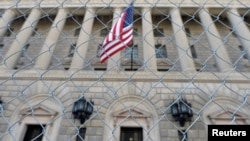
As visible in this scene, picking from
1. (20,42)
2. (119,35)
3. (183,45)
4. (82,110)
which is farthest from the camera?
(20,42)

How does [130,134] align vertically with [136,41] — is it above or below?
below

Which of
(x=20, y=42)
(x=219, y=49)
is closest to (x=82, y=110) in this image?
(x=20, y=42)

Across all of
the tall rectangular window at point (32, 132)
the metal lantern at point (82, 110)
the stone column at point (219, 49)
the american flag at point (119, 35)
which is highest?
the stone column at point (219, 49)

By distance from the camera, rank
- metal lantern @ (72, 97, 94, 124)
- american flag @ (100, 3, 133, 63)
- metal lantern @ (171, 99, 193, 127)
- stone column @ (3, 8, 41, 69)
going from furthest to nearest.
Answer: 1. stone column @ (3, 8, 41, 69)
2. metal lantern @ (72, 97, 94, 124)
3. metal lantern @ (171, 99, 193, 127)
4. american flag @ (100, 3, 133, 63)

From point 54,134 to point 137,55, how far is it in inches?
245

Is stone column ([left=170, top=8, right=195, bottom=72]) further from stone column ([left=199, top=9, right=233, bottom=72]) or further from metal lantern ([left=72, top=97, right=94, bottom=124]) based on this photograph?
metal lantern ([left=72, top=97, right=94, bottom=124])

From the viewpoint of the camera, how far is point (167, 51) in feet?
33.8

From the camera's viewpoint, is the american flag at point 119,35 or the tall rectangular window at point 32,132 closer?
the american flag at point 119,35

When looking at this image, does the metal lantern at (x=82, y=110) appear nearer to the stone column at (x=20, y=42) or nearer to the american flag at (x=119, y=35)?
the american flag at (x=119, y=35)

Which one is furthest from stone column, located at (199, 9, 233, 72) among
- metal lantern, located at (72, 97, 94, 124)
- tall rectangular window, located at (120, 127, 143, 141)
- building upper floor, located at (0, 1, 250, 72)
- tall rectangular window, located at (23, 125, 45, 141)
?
tall rectangular window, located at (23, 125, 45, 141)

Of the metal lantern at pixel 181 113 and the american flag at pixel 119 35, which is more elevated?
the american flag at pixel 119 35

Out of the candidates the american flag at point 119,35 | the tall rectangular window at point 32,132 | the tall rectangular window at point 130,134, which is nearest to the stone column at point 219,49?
the american flag at point 119,35

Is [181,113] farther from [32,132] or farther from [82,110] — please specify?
[32,132]

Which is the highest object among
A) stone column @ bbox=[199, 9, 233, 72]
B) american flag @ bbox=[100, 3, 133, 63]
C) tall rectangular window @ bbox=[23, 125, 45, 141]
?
stone column @ bbox=[199, 9, 233, 72]
